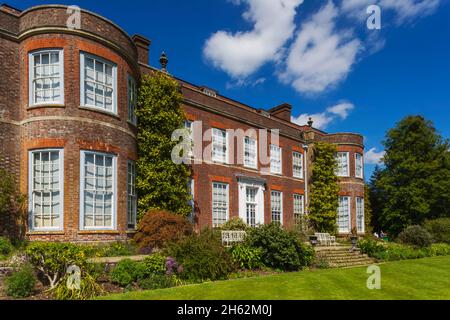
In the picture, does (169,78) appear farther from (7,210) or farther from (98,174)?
(7,210)

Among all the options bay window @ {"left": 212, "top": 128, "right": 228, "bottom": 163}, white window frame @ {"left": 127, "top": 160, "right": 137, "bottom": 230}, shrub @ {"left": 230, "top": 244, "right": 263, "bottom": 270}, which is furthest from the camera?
bay window @ {"left": 212, "top": 128, "right": 228, "bottom": 163}

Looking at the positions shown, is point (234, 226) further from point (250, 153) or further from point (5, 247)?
point (5, 247)

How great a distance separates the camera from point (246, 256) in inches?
536

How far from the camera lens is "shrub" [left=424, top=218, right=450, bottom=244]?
2494 cm

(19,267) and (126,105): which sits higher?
Result: (126,105)

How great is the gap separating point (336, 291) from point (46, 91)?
11.1 m

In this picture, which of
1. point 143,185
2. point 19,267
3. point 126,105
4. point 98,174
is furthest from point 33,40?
point 19,267

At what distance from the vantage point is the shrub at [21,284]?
865cm

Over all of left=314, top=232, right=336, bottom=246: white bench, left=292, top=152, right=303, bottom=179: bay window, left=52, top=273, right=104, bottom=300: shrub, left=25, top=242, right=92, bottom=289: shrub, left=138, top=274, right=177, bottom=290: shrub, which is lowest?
left=314, top=232, right=336, bottom=246: white bench

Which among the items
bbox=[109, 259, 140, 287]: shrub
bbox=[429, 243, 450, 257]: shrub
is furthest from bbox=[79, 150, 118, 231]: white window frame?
bbox=[429, 243, 450, 257]: shrub

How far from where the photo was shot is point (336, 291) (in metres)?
9.12

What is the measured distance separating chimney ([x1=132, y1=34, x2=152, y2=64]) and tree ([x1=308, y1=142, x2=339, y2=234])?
551 inches

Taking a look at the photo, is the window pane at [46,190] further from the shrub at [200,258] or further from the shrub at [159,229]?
the shrub at [200,258]

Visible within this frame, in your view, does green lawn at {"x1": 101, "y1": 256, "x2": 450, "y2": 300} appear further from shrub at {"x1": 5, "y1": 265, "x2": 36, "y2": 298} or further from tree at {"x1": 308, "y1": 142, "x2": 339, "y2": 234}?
tree at {"x1": 308, "y1": 142, "x2": 339, "y2": 234}
